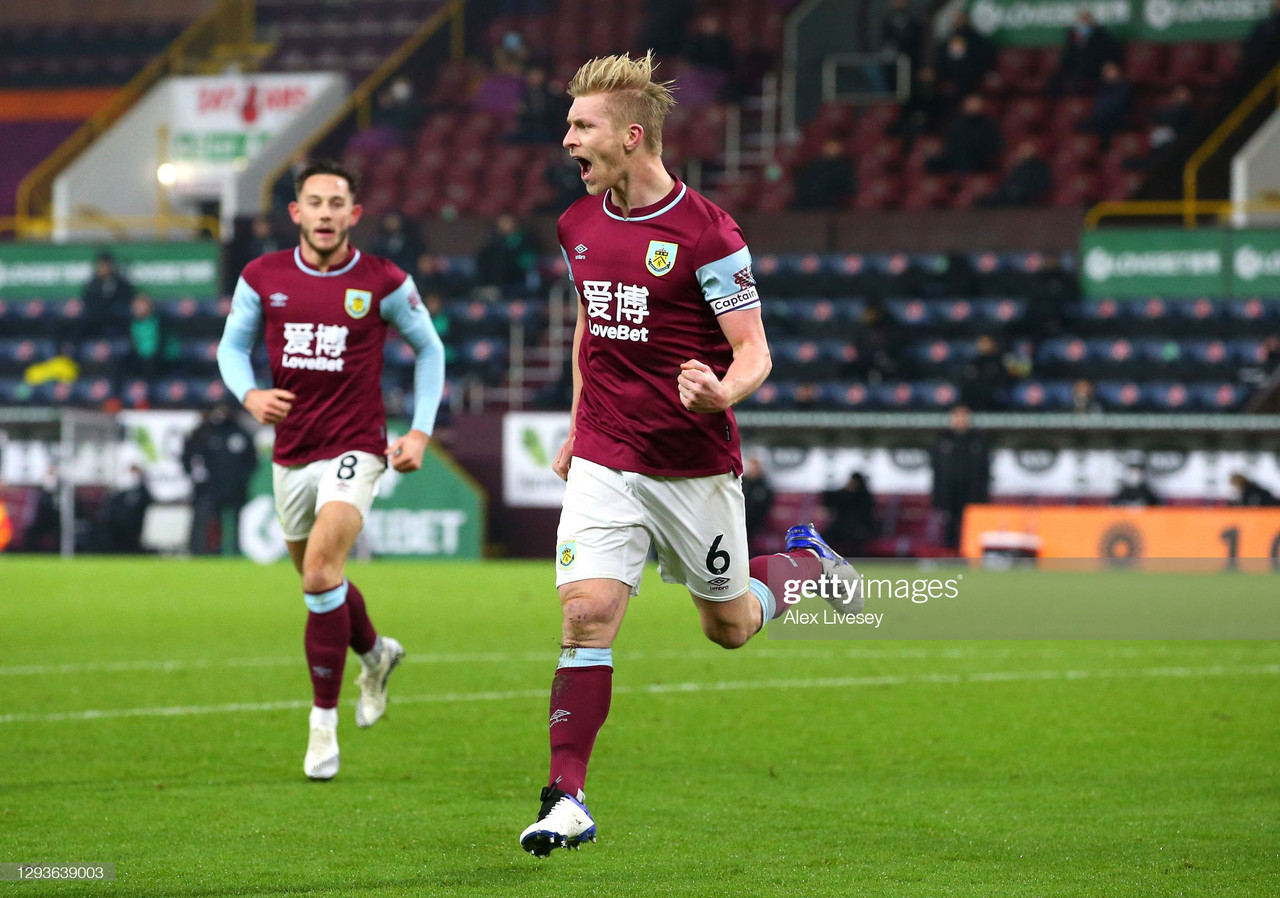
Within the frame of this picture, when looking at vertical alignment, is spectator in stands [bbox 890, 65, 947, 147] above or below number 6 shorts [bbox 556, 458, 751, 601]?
above

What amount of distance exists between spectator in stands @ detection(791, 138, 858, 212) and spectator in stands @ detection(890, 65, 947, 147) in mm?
1355

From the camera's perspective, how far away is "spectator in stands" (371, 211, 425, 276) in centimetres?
2431

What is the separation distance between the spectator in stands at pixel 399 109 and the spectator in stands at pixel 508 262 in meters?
4.78

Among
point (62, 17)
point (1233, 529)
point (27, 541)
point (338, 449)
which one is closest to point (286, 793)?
point (338, 449)

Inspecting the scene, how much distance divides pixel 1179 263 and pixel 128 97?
1887cm

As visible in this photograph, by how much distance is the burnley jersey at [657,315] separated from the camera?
513cm

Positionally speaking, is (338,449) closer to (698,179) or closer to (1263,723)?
(1263,723)

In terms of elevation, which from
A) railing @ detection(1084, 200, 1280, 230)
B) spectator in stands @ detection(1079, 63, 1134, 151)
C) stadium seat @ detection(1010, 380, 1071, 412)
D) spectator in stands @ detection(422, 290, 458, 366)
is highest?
spectator in stands @ detection(1079, 63, 1134, 151)

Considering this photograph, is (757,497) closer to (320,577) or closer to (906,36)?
(906,36)

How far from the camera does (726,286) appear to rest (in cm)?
510

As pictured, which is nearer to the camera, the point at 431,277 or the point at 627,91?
the point at 627,91

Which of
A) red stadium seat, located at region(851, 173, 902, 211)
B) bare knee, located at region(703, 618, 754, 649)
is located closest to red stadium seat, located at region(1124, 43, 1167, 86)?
red stadium seat, located at region(851, 173, 902, 211)

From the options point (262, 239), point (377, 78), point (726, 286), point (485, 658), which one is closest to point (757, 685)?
point (485, 658)

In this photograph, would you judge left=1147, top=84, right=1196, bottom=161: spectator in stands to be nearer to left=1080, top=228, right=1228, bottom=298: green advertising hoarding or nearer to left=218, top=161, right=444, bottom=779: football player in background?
left=1080, top=228, right=1228, bottom=298: green advertising hoarding
